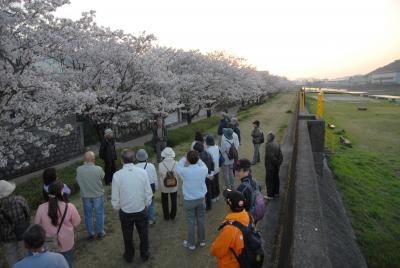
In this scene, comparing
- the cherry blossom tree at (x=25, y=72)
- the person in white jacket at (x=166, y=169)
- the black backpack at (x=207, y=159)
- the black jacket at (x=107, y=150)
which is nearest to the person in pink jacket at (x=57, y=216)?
the person in white jacket at (x=166, y=169)

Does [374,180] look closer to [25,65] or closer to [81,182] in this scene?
[81,182]

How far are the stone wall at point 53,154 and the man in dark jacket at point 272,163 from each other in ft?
37.0

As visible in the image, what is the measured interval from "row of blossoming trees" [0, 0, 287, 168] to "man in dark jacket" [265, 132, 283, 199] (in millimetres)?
5389

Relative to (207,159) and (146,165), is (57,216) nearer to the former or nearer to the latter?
(146,165)

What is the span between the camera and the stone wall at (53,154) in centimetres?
1410

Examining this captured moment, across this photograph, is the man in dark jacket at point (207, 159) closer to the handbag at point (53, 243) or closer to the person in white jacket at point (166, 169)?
the person in white jacket at point (166, 169)

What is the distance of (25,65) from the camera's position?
8.72 m

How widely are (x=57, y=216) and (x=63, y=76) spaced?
8.50 meters

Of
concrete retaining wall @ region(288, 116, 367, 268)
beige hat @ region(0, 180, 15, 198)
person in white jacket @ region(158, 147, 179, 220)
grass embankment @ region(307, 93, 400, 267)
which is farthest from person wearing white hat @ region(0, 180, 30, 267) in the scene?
grass embankment @ region(307, 93, 400, 267)

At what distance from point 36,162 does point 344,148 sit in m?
18.3

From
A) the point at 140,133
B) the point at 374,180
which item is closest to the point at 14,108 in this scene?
the point at 374,180

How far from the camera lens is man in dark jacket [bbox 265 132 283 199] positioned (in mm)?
8367

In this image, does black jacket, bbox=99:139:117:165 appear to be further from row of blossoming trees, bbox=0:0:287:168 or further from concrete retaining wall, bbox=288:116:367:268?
concrete retaining wall, bbox=288:116:367:268

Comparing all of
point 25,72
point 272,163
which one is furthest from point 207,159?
point 25,72
